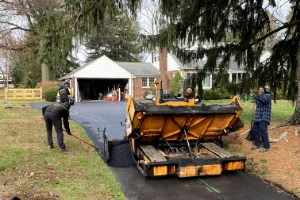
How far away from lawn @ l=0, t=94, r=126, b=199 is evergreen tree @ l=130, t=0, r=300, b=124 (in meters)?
4.38

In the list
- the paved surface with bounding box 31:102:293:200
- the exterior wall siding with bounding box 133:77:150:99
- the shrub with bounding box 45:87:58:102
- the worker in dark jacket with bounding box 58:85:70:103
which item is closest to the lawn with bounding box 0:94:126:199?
the paved surface with bounding box 31:102:293:200

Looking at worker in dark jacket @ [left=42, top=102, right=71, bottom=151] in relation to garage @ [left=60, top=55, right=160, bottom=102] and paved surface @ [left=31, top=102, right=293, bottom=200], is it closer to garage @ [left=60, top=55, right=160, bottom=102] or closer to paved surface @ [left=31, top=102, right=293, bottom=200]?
paved surface @ [left=31, top=102, right=293, bottom=200]

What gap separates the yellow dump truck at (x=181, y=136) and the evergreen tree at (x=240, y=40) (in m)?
3.21

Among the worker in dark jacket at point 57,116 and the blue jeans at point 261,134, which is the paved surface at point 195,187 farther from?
the worker in dark jacket at point 57,116

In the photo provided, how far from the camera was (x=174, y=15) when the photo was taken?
325 inches

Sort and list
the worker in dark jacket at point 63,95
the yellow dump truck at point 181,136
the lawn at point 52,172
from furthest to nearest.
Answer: the worker in dark jacket at point 63,95 < the yellow dump truck at point 181,136 < the lawn at point 52,172

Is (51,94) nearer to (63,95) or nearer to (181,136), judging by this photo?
(63,95)

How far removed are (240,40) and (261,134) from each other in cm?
415

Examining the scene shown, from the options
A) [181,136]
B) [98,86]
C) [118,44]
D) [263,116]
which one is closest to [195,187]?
[181,136]

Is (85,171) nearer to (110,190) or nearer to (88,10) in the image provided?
(110,190)

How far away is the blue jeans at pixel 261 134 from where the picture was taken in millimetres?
7199

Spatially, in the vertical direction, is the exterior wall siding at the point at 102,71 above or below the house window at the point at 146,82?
above

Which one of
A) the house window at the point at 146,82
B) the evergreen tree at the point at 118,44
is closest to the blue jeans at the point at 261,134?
the house window at the point at 146,82

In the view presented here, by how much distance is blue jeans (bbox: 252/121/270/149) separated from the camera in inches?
283
